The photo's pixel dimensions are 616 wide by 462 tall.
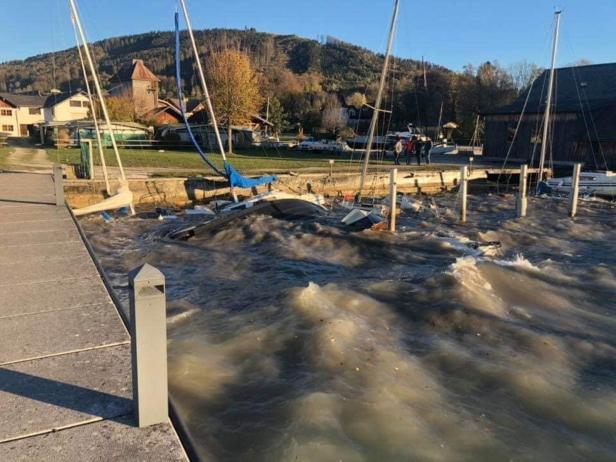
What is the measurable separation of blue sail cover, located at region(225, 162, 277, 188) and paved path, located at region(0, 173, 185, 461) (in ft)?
48.0

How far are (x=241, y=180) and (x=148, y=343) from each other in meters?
19.9

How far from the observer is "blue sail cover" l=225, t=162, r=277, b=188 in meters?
23.0

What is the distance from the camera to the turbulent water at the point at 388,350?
5508mm

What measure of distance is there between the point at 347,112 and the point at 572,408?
84916 mm

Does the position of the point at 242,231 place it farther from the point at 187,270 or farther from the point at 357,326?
the point at 357,326

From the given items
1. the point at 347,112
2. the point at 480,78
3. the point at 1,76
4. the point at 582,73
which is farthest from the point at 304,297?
the point at 1,76

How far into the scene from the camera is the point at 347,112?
8844 cm

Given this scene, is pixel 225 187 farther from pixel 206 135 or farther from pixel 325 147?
pixel 206 135

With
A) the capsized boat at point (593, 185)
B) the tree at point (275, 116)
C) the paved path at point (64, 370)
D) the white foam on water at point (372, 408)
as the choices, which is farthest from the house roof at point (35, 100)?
the white foam on water at point (372, 408)

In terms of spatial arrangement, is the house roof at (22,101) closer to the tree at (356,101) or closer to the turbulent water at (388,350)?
the tree at (356,101)

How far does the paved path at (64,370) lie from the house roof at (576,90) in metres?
41.3

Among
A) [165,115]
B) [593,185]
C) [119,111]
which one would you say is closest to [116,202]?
[593,185]

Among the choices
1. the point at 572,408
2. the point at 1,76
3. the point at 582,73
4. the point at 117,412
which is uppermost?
the point at 1,76

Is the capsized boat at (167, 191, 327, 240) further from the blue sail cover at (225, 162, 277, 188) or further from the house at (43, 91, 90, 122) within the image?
the house at (43, 91, 90, 122)
